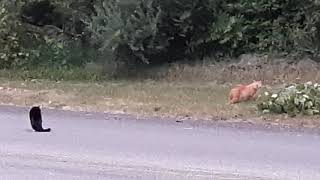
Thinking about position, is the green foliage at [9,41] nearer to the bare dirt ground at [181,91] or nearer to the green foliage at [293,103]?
the bare dirt ground at [181,91]

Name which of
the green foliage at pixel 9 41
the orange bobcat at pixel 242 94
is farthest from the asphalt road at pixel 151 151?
the green foliage at pixel 9 41

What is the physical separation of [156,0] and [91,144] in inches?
319

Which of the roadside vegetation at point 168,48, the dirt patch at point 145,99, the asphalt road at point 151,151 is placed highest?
the roadside vegetation at point 168,48

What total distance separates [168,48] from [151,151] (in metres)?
9.09

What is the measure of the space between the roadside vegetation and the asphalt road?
4507 mm

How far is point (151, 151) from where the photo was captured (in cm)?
922

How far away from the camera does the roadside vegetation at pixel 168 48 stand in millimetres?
16906

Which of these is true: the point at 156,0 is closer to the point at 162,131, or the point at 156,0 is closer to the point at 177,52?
the point at 177,52

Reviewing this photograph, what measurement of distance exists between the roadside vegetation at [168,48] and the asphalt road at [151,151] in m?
4.51

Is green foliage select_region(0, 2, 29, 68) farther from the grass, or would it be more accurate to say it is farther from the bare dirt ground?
the grass

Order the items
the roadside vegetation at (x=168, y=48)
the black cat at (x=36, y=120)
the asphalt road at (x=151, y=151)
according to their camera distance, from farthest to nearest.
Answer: the roadside vegetation at (x=168, y=48) → the black cat at (x=36, y=120) → the asphalt road at (x=151, y=151)

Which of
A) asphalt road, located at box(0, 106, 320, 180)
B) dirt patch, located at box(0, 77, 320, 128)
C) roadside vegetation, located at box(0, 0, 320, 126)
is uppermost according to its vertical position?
roadside vegetation, located at box(0, 0, 320, 126)

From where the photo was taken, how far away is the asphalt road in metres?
8.02

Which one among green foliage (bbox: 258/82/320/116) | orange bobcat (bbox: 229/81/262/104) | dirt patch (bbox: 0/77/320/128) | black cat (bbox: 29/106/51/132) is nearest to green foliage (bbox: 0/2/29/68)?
dirt patch (bbox: 0/77/320/128)
